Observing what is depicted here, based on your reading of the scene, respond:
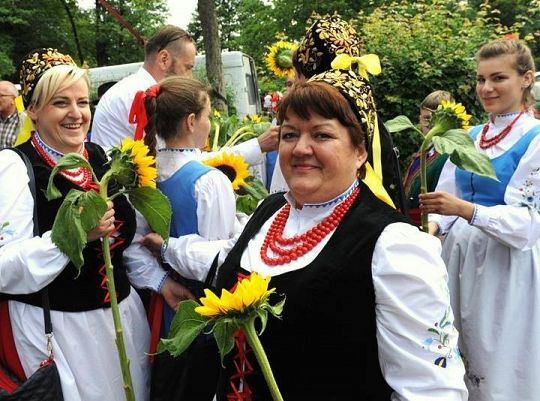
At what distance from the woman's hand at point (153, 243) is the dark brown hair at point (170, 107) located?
363 mm

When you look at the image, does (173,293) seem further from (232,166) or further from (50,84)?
(50,84)

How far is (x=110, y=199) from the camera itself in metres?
2.18

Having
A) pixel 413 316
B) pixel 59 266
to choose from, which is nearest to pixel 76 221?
pixel 59 266

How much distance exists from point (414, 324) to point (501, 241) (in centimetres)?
176

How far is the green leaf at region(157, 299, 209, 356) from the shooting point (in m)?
1.64

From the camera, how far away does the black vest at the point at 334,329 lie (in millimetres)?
1725

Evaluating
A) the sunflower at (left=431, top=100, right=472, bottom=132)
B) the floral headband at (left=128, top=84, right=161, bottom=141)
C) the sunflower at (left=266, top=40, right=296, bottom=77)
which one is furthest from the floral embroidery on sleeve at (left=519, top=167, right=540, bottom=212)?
the floral headband at (left=128, top=84, right=161, bottom=141)

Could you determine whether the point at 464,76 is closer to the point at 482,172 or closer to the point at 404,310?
the point at 482,172

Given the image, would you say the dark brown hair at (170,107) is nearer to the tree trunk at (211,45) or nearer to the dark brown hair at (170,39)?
the dark brown hair at (170,39)

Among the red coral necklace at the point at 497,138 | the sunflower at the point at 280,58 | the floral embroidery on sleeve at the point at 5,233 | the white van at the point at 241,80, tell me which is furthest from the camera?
the white van at the point at 241,80

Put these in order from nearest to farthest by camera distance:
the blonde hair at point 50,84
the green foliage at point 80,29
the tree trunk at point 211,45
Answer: the blonde hair at point 50,84 < the tree trunk at point 211,45 < the green foliage at point 80,29

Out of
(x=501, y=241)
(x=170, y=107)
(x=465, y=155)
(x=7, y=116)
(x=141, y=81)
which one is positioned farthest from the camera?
(x=7, y=116)

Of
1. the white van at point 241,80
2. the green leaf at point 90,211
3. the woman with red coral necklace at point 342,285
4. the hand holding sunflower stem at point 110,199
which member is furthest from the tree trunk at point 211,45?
the woman with red coral necklace at point 342,285

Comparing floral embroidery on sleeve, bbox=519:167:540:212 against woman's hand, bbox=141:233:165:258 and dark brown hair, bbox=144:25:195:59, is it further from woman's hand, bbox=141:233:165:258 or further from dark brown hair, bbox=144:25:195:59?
dark brown hair, bbox=144:25:195:59
